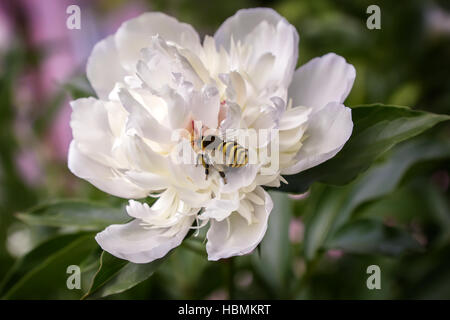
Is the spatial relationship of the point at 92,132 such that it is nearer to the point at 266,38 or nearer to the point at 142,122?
the point at 142,122

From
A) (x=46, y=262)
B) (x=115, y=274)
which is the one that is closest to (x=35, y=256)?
(x=46, y=262)

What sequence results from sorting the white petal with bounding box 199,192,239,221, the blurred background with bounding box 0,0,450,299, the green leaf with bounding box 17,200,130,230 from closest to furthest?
the white petal with bounding box 199,192,239,221, the green leaf with bounding box 17,200,130,230, the blurred background with bounding box 0,0,450,299

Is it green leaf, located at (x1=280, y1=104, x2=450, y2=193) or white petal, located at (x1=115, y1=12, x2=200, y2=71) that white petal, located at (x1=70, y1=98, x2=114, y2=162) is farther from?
green leaf, located at (x1=280, y1=104, x2=450, y2=193)

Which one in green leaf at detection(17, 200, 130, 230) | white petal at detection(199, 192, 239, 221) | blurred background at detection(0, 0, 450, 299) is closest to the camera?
white petal at detection(199, 192, 239, 221)

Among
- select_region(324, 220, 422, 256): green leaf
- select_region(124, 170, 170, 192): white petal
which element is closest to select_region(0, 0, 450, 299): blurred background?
select_region(324, 220, 422, 256): green leaf

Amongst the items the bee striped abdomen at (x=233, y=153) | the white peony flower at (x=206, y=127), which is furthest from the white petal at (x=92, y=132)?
the bee striped abdomen at (x=233, y=153)
